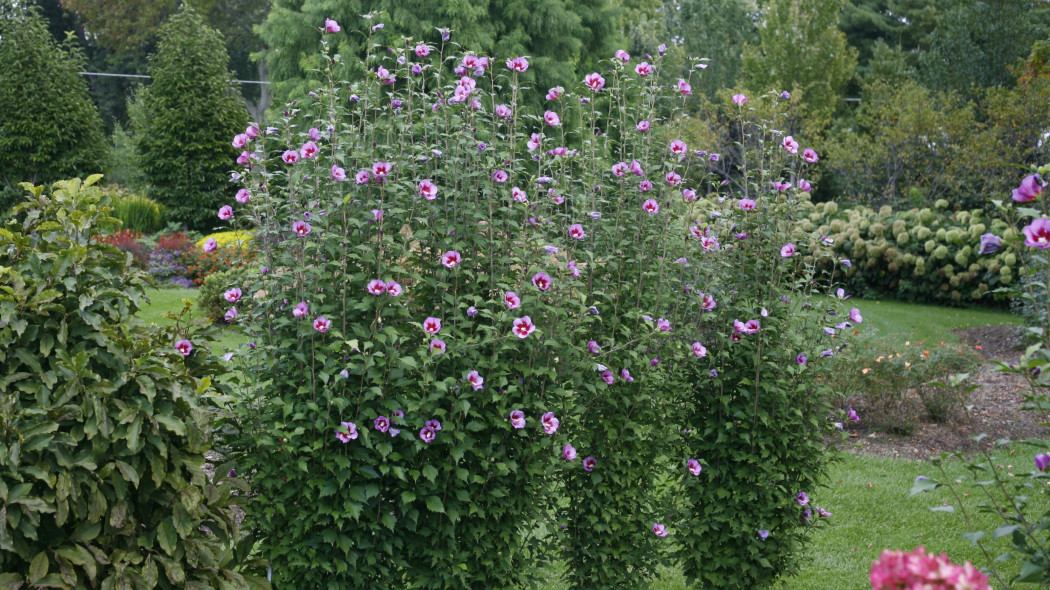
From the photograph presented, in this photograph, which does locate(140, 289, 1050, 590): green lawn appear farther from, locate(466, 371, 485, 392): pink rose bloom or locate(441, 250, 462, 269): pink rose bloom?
locate(441, 250, 462, 269): pink rose bloom

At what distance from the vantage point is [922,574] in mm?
948

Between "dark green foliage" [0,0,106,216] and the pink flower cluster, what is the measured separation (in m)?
14.5

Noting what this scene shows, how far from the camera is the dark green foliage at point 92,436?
6.55 feet

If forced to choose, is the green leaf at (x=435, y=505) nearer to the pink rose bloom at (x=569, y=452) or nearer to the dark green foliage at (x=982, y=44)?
the pink rose bloom at (x=569, y=452)

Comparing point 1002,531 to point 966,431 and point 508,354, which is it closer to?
point 508,354

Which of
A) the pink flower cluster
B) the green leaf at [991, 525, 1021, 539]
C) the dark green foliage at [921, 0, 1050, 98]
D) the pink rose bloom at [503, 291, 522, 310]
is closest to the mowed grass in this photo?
the pink rose bloom at [503, 291, 522, 310]

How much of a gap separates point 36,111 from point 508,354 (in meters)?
13.0

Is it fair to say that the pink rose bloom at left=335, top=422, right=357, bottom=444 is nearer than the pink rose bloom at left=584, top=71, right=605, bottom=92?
Yes

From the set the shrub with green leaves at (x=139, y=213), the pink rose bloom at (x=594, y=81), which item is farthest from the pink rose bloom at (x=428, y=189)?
the shrub with green leaves at (x=139, y=213)

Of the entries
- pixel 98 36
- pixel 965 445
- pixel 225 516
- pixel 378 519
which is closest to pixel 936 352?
pixel 965 445

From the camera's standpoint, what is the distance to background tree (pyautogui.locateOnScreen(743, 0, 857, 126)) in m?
17.1

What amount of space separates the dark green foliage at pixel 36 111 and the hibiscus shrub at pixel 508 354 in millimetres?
12203

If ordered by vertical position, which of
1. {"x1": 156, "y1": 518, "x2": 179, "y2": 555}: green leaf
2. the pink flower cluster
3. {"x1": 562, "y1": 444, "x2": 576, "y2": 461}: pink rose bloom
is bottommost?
{"x1": 562, "y1": 444, "x2": 576, "y2": 461}: pink rose bloom

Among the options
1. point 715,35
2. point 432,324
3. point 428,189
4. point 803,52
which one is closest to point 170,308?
point 428,189
